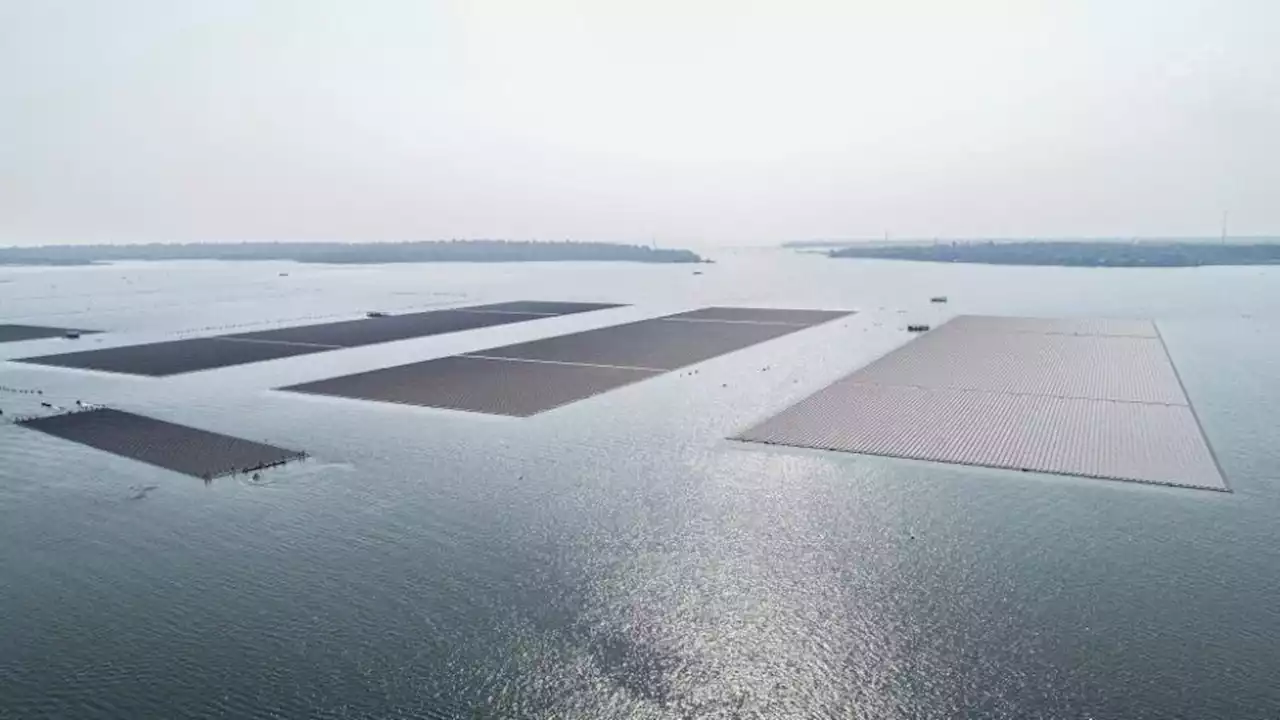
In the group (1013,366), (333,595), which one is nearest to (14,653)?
(333,595)

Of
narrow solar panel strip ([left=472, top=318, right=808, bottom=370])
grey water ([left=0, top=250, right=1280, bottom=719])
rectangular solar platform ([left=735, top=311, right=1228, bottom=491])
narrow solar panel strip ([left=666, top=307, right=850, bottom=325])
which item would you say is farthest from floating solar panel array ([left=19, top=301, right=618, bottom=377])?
rectangular solar platform ([left=735, top=311, right=1228, bottom=491])

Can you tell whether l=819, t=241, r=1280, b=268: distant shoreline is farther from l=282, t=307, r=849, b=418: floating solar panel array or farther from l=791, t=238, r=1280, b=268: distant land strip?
l=282, t=307, r=849, b=418: floating solar panel array

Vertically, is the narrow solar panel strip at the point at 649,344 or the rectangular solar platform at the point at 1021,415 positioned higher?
the narrow solar panel strip at the point at 649,344

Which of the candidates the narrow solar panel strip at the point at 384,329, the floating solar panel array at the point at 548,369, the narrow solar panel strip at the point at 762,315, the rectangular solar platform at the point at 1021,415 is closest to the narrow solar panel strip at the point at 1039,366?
the rectangular solar platform at the point at 1021,415

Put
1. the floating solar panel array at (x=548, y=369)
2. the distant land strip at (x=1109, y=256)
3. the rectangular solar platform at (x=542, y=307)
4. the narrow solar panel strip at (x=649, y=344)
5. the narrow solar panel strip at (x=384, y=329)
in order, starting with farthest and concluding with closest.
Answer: the distant land strip at (x=1109, y=256) → the rectangular solar platform at (x=542, y=307) → the narrow solar panel strip at (x=384, y=329) → the narrow solar panel strip at (x=649, y=344) → the floating solar panel array at (x=548, y=369)

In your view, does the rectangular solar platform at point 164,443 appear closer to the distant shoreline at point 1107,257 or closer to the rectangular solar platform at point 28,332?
the rectangular solar platform at point 28,332

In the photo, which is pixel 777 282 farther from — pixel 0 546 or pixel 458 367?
pixel 0 546
